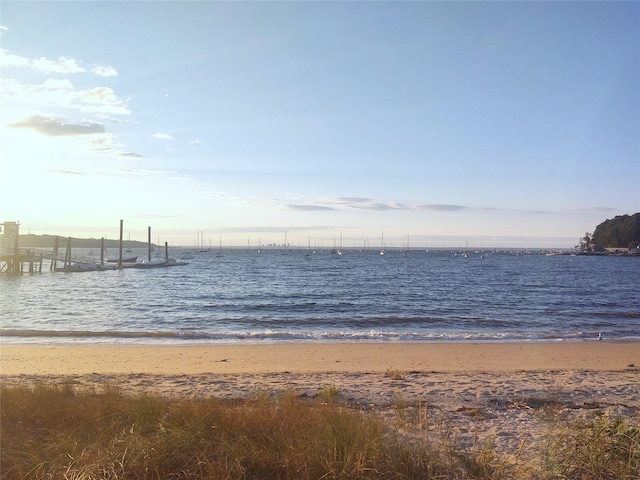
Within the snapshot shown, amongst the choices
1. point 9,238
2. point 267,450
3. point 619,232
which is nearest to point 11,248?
point 9,238

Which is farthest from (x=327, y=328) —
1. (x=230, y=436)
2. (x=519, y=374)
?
(x=230, y=436)

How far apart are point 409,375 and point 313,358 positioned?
13.2ft

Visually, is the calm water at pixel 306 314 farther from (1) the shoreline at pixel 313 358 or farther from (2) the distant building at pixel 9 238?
(2) the distant building at pixel 9 238

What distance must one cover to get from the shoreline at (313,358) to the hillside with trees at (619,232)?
162737mm

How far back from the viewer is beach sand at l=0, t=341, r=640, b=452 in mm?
7754

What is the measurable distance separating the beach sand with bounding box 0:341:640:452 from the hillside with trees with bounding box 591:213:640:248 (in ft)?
535

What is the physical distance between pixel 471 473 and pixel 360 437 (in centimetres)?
107

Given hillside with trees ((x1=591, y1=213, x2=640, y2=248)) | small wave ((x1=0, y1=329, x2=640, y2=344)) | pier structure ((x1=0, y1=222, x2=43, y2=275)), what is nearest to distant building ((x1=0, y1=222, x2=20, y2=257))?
pier structure ((x1=0, y1=222, x2=43, y2=275))

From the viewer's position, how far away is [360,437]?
4.90 metres

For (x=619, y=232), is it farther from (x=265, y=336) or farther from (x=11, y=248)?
(x=265, y=336)

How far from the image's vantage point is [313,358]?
1518 cm

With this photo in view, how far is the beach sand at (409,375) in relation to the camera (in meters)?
7.75

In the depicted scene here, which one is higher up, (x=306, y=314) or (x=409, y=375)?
(x=409, y=375)

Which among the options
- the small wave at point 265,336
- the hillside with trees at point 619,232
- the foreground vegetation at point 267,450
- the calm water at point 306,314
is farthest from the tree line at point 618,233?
the foreground vegetation at point 267,450
